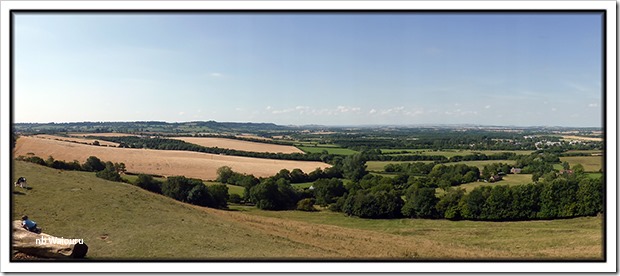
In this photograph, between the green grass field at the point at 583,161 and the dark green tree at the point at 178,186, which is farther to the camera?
the dark green tree at the point at 178,186

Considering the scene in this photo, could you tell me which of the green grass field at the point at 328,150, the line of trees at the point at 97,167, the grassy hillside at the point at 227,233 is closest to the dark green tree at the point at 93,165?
the line of trees at the point at 97,167

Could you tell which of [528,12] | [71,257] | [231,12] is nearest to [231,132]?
[231,12]

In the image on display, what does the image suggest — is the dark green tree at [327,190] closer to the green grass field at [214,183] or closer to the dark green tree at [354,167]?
the dark green tree at [354,167]

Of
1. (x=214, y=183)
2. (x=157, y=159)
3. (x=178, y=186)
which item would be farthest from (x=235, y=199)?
(x=157, y=159)

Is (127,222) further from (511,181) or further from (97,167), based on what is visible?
(511,181)

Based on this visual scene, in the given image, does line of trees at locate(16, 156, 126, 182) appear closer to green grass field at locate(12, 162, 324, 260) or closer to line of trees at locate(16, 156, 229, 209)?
line of trees at locate(16, 156, 229, 209)
